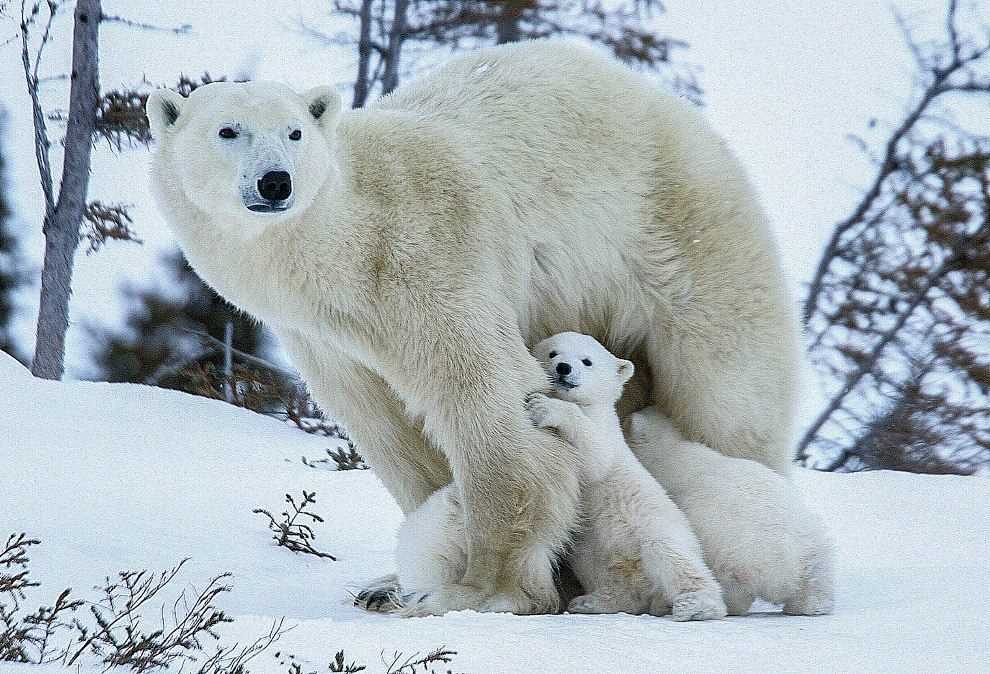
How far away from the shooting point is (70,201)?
10984mm

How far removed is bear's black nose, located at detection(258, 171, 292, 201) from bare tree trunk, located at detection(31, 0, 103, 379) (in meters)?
7.72

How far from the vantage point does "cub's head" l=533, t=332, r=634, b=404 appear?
4.36 m

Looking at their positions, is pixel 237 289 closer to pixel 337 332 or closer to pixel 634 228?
pixel 337 332

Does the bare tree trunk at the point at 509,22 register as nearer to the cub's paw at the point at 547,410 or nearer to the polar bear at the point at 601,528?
the polar bear at the point at 601,528

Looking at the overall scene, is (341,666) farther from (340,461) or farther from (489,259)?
(340,461)

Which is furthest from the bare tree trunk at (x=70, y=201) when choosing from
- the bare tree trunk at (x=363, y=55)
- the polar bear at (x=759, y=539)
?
the polar bear at (x=759, y=539)

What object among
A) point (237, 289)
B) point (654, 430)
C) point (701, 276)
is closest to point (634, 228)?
point (701, 276)

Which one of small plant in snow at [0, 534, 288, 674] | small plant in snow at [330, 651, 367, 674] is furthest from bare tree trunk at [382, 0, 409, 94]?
small plant in snow at [330, 651, 367, 674]

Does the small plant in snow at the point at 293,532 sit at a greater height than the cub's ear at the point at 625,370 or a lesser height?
lesser

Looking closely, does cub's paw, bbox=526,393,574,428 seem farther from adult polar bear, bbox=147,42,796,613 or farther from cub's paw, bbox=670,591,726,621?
cub's paw, bbox=670,591,726,621

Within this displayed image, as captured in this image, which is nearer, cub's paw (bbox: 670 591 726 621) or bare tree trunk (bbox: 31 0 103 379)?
cub's paw (bbox: 670 591 726 621)

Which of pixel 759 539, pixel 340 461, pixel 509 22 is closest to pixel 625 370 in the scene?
pixel 759 539

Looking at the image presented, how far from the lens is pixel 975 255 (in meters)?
10.4

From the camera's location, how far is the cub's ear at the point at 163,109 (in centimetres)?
426
